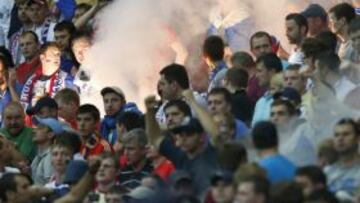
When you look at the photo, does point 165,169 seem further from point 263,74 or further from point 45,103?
point 45,103

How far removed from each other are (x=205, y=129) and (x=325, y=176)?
6.80 feet

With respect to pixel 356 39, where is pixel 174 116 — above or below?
below

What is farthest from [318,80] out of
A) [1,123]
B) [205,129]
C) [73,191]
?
[1,123]

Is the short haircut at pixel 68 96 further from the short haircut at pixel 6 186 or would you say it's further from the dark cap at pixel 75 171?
the short haircut at pixel 6 186

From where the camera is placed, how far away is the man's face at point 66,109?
19.1 m

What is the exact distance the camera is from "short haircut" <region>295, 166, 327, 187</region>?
13.7m

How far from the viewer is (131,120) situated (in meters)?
17.5

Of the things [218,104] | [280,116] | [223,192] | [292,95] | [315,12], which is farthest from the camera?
[315,12]

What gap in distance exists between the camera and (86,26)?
847 inches

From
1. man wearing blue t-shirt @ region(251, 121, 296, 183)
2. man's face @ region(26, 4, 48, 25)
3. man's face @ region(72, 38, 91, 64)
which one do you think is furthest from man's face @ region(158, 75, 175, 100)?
man's face @ region(26, 4, 48, 25)

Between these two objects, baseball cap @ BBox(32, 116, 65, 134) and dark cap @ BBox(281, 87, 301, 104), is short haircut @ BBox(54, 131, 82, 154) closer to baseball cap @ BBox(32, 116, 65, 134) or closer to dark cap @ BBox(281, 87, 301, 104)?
baseball cap @ BBox(32, 116, 65, 134)

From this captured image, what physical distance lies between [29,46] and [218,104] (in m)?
5.15

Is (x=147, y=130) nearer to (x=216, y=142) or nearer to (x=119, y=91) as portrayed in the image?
(x=216, y=142)

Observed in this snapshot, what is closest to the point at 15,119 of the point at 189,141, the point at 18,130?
the point at 18,130
